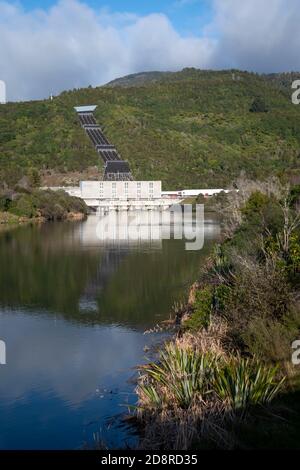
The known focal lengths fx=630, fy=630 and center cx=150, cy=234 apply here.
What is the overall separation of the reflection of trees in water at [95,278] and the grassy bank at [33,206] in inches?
720

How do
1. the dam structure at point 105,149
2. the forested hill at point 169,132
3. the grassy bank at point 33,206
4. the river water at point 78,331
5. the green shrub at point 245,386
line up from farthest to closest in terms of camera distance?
1. the forested hill at point 169,132
2. the dam structure at point 105,149
3. the grassy bank at point 33,206
4. the river water at point 78,331
5. the green shrub at point 245,386

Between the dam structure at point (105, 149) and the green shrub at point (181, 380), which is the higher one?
the dam structure at point (105, 149)

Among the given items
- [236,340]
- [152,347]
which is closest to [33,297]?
[152,347]

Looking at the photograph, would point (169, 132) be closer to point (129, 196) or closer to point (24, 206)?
point (129, 196)

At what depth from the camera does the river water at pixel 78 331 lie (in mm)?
10117

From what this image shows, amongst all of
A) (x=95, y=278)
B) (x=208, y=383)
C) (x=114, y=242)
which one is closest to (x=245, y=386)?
(x=208, y=383)

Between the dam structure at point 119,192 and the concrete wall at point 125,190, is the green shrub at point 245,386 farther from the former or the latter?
the concrete wall at point 125,190

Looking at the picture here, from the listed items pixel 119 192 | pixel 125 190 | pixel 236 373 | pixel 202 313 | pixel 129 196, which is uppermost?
pixel 125 190

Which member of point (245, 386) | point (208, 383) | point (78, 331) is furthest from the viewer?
point (78, 331)

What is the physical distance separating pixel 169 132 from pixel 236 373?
92.4 metres

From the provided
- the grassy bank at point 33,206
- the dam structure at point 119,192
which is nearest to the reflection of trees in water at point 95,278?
the grassy bank at point 33,206

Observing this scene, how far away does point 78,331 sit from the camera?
633 inches

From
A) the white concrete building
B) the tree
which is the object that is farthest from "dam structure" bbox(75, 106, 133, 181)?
the tree

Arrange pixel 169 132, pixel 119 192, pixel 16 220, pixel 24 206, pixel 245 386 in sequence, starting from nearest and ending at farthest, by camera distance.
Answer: pixel 245 386 → pixel 16 220 → pixel 24 206 → pixel 119 192 → pixel 169 132
